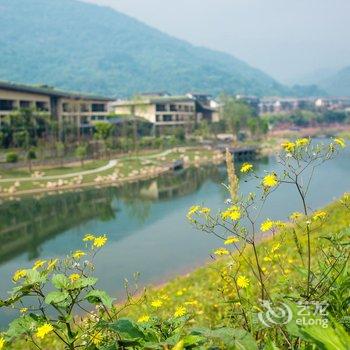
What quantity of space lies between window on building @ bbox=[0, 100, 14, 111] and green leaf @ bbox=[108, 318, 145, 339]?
53.4m

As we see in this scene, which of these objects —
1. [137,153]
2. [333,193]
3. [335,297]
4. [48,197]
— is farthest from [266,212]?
[137,153]

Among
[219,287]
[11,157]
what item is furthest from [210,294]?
[11,157]

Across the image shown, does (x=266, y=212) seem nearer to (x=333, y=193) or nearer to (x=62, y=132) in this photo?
(x=333, y=193)

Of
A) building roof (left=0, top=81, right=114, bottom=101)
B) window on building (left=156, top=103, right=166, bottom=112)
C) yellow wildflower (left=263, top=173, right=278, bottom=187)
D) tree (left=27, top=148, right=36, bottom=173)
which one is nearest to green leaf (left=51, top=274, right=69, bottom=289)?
yellow wildflower (left=263, top=173, right=278, bottom=187)

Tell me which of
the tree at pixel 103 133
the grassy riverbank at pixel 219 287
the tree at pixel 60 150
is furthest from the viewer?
the tree at pixel 103 133

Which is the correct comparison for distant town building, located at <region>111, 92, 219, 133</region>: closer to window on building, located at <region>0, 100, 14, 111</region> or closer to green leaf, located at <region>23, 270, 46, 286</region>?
window on building, located at <region>0, 100, 14, 111</region>

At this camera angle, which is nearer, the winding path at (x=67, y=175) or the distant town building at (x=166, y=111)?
the winding path at (x=67, y=175)

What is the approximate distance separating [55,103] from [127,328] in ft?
200

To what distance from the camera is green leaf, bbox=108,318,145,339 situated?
7.07ft

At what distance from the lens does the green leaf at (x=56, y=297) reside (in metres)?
2.12

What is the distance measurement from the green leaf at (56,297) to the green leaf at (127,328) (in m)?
0.26

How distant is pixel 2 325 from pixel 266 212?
60.4ft

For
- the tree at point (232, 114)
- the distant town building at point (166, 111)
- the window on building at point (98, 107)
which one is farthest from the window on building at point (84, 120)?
the tree at point (232, 114)

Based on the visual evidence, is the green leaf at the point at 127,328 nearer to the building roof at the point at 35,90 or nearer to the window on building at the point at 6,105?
the building roof at the point at 35,90
